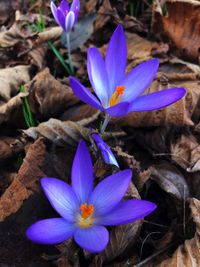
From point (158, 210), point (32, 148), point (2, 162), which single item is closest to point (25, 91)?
point (2, 162)

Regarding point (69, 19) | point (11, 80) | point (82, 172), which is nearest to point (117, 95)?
point (82, 172)

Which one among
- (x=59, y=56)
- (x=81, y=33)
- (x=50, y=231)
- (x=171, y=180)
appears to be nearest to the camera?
(x=50, y=231)

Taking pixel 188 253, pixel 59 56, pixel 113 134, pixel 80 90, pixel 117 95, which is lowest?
pixel 188 253

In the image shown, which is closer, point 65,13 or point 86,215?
point 86,215

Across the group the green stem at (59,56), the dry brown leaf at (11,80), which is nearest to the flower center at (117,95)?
→ the dry brown leaf at (11,80)

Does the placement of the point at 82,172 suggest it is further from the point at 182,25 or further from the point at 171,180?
the point at 182,25

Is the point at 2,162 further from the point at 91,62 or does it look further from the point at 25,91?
the point at 91,62
